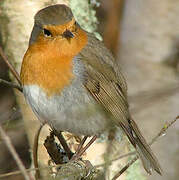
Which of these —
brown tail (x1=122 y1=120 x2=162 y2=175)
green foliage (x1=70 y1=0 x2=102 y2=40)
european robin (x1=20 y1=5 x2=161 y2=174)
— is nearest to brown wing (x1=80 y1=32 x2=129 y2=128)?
european robin (x1=20 y1=5 x2=161 y2=174)

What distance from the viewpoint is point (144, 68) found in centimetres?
563

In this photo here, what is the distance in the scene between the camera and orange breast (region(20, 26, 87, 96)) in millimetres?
3480

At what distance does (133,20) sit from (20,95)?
1931 millimetres

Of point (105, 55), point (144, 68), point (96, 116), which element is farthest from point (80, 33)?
point (144, 68)

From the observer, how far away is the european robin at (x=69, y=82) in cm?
348

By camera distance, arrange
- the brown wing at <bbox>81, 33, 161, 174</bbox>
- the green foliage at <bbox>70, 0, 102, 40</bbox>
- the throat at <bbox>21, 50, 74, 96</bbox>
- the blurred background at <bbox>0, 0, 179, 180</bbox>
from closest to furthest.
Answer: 1. the throat at <bbox>21, 50, 74, 96</bbox>
2. the brown wing at <bbox>81, 33, 161, 174</bbox>
3. the green foliage at <bbox>70, 0, 102, 40</bbox>
4. the blurred background at <bbox>0, 0, 179, 180</bbox>

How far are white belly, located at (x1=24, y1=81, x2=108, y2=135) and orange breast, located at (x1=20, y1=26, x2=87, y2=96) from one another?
45 millimetres

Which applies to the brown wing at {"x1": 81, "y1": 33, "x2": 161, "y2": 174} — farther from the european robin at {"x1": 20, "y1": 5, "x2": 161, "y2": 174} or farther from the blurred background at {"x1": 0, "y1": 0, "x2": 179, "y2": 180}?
the blurred background at {"x1": 0, "y1": 0, "x2": 179, "y2": 180}

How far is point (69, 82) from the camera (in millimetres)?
3527

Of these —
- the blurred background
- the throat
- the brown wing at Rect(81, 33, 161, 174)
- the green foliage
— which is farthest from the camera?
the blurred background

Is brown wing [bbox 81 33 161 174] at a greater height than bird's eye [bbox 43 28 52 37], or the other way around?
bird's eye [bbox 43 28 52 37]

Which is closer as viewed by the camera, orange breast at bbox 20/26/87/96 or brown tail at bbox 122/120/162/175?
orange breast at bbox 20/26/87/96

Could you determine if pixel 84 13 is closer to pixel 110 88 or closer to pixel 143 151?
pixel 110 88

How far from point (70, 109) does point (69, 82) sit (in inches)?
6.7
